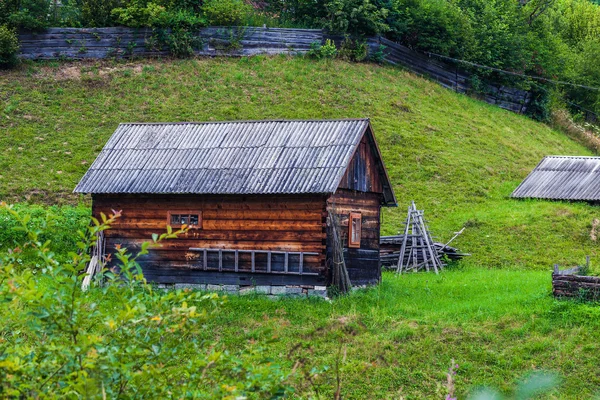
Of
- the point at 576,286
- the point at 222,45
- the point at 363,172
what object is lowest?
the point at 222,45

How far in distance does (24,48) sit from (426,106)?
2123 centimetres

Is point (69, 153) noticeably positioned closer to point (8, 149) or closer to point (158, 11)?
point (8, 149)

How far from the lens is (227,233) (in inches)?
848

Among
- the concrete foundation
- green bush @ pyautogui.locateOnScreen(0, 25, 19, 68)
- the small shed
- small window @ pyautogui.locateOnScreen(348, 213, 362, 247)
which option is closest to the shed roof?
the small shed

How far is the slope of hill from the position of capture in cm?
3130

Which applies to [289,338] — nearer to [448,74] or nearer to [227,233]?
[227,233]

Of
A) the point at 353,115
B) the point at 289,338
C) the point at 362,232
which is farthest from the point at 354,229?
the point at 353,115

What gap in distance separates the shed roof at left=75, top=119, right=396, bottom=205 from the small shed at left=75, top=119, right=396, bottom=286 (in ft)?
0.10

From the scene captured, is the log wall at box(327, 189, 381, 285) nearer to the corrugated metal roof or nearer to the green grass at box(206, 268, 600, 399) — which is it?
the green grass at box(206, 268, 600, 399)

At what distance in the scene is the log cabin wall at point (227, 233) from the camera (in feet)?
68.1

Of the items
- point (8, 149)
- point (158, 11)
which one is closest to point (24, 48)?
point (158, 11)

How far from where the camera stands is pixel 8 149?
116 feet

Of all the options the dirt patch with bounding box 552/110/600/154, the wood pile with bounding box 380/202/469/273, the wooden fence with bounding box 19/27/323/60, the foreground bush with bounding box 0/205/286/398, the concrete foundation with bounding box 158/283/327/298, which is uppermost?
the foreground bush with bounding box 0/205/286/398

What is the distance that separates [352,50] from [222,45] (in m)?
7.19
